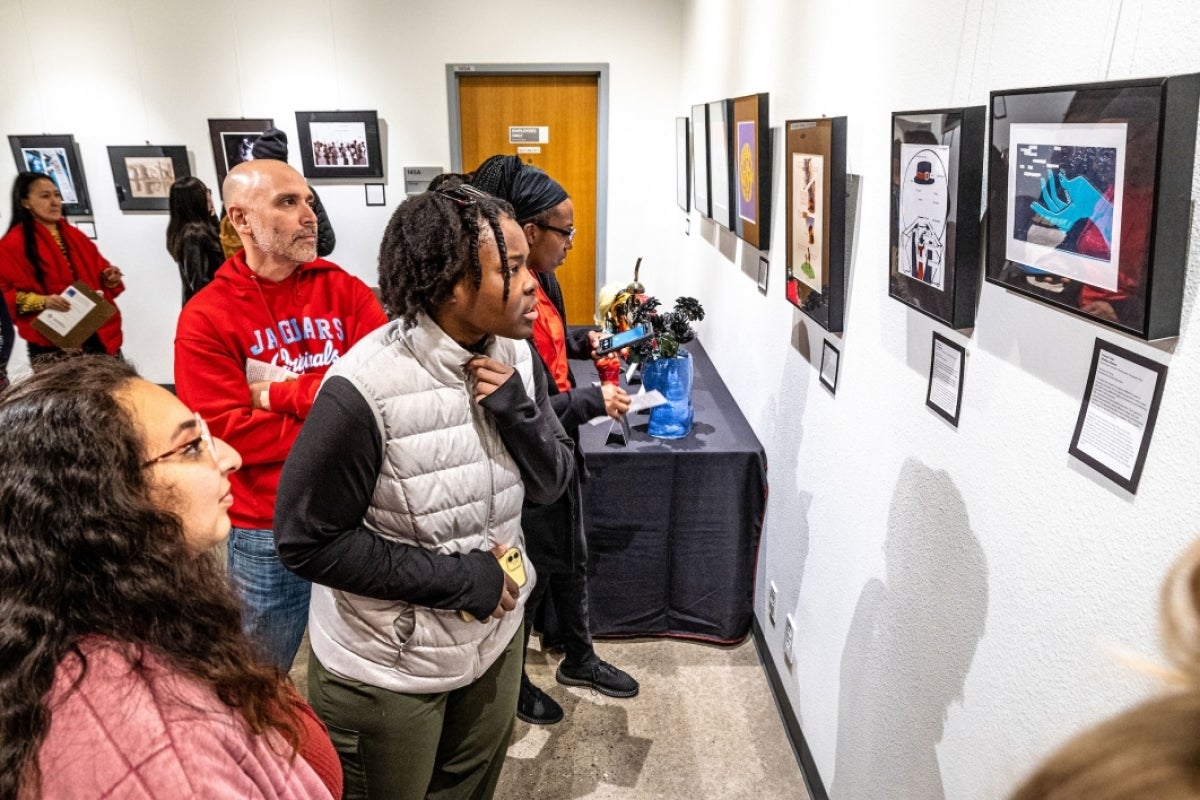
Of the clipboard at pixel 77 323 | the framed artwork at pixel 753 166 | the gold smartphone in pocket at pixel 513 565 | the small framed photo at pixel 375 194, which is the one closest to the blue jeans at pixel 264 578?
the gold smartphone in pocket at pixel 513 565

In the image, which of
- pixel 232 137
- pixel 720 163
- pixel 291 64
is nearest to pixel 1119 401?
pixel 720 163

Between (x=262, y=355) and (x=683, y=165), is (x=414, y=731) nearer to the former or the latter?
(x=262, y=355)

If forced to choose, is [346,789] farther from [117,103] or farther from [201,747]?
[117,103]

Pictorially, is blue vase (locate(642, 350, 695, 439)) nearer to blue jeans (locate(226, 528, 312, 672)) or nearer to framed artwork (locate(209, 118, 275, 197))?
blue jeans (locate(226, 528, 312, 672))

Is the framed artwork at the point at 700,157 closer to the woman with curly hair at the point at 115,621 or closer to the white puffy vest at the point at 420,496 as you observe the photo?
the white puffy vest at the point at 420,496

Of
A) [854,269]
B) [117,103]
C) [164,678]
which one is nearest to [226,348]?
[164,678]

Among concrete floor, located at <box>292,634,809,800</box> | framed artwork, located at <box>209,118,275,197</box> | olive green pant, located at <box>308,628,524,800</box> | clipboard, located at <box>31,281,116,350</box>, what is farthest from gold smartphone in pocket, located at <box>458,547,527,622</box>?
framed artwork, located at <box>209,118,275,197</box>

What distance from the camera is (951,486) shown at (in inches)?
49.9

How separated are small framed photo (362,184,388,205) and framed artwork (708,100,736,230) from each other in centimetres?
256

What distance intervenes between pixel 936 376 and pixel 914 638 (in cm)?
51

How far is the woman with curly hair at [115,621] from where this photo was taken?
2.12ft

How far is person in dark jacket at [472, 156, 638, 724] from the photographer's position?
1.95m

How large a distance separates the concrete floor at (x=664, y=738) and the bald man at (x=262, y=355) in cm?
87

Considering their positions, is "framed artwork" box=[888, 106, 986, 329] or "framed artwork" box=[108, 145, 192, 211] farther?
"framed artwork" box=[108, 145, 192, 211]
